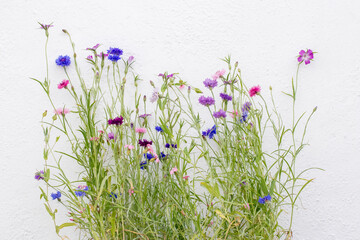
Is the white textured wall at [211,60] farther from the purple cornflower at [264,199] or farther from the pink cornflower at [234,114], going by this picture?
the purple cornflower at [264,199]

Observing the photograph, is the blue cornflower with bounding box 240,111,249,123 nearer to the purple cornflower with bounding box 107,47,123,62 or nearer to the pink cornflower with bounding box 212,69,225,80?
the pink cornflower with bounding box 212,69,225,80

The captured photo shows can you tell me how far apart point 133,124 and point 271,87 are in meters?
0.62

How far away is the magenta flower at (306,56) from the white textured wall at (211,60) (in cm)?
5

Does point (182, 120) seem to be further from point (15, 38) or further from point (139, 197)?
point (15, 38)

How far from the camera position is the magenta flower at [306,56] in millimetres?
1720

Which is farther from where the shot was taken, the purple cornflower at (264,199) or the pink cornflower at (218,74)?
the pink cornflower at (218,74)

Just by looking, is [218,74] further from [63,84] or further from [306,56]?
[63,84]

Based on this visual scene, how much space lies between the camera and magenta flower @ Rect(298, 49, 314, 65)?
5.64 feet

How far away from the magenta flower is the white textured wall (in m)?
0.05

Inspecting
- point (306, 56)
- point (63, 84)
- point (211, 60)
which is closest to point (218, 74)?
point (211, 60)

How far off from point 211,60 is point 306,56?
42cm

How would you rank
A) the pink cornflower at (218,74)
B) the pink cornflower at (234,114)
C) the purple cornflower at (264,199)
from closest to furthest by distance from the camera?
the purple cornflower at (264,199) → the pink cornflower at (234,114) → the pink cornflower at (218,74)

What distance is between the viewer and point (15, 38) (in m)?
1.83

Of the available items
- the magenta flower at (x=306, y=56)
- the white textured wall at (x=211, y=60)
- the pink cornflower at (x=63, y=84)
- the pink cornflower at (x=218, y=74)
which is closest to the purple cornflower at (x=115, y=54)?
the white textured wall at (x=211, y=60)
